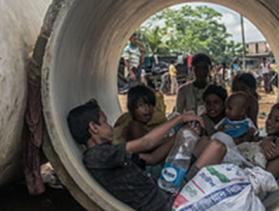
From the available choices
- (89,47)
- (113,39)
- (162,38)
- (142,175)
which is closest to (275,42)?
(113,39)

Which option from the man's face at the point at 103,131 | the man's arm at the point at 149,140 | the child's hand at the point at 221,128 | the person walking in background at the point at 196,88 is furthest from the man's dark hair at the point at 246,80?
the man's face at the point at 103,131

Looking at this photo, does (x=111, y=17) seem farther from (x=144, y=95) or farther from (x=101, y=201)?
(x=101, y=201)

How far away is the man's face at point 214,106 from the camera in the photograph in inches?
219

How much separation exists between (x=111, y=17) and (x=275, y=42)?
2.25m

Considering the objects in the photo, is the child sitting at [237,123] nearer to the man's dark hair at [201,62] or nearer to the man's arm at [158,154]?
the man's arm at [158,154]

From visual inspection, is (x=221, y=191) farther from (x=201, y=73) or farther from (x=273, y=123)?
(x=201, y=73)

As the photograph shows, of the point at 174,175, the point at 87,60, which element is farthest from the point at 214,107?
the point at 174,175

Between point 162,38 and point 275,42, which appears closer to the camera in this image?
point 275,42

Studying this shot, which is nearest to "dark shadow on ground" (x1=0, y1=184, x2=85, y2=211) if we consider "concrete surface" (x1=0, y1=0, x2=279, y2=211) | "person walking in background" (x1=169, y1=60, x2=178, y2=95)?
"concrete surface" (x1=0, y1=0, x2=279, y2=211)

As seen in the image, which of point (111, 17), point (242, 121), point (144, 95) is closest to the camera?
point (144, 95)

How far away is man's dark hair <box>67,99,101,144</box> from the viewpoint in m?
3.86

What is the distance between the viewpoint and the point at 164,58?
26.8 meters

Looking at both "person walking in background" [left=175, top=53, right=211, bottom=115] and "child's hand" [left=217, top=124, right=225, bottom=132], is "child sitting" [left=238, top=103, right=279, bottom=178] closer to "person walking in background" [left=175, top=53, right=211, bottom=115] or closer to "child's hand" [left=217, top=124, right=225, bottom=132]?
"child's hand" [left=217, top=124, right=225, bottom=132]

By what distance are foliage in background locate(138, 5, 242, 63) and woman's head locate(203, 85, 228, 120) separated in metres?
26.3
